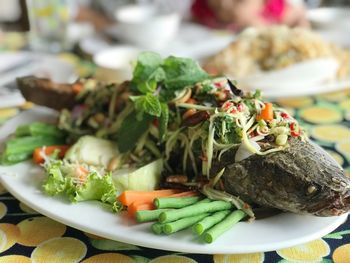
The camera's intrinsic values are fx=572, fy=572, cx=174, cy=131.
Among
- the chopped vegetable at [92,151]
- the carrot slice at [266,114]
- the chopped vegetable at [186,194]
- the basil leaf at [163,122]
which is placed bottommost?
the chopped vegetable at [92,151]

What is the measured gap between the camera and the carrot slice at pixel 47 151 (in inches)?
77.8

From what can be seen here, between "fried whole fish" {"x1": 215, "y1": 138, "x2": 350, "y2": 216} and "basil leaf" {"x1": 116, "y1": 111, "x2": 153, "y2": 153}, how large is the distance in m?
0.36

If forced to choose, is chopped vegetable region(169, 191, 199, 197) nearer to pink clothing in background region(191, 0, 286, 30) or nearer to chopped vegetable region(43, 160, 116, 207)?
chopped vegetable region(43, 160, 116, 207)

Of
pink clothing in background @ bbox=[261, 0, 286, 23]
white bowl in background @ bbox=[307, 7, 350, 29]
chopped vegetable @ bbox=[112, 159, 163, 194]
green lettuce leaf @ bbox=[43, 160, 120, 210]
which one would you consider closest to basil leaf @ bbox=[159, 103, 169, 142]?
chopped vegetable @ bbox=[112, 159, 163, 194]

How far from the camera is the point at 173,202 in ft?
5.37

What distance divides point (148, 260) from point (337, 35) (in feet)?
8.00

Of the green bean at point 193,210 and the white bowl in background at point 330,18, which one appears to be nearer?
the green bean at point 193,210

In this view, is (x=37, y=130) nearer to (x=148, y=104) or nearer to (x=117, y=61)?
(x=148, y=104)

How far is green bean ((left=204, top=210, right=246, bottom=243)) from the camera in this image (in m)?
1.49

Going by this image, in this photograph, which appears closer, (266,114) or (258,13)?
(266,114)

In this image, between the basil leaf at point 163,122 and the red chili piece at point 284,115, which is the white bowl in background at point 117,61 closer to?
the basil leaf at point 163,122

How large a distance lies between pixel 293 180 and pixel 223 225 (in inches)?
9.1

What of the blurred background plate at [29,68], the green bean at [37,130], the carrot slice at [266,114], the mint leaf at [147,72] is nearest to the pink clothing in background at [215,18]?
the blurred background plate at [29,68]

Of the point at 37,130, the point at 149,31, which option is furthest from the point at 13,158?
the point at 149,31
